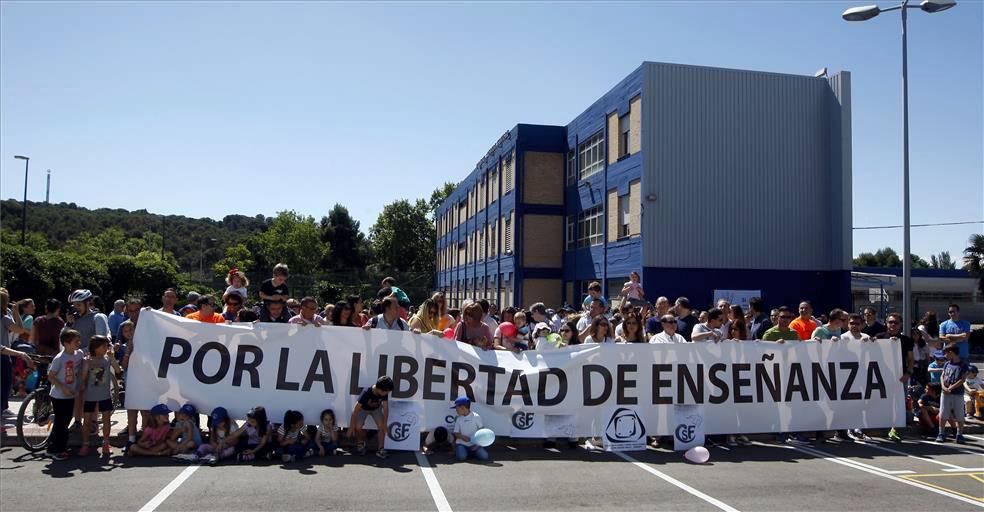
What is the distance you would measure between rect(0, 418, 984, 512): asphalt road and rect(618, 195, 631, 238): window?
20.1m

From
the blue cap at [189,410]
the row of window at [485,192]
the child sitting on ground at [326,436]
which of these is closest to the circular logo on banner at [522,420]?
the child sitting on ground at [326,436]

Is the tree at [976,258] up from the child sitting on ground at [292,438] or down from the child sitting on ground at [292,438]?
up

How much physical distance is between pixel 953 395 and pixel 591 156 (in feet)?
79.9

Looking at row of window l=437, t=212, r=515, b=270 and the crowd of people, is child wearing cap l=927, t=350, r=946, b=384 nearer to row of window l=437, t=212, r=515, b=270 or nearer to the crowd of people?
the crowd of people

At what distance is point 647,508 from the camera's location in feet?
22.9

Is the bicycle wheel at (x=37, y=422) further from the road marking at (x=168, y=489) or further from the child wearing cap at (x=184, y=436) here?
the road marking at (x=168, y=489)

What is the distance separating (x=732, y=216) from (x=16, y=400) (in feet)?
77.6

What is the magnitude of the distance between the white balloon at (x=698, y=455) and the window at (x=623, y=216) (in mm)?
20126

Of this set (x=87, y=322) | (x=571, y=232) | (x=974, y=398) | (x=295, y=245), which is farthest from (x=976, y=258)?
(x=295, y=245)

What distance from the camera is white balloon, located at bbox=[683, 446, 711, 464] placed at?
9.10 meters

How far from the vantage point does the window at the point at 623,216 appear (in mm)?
29281

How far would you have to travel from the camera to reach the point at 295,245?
297 feet

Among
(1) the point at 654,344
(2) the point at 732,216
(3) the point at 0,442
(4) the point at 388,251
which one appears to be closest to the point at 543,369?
(1) the point at 654,344

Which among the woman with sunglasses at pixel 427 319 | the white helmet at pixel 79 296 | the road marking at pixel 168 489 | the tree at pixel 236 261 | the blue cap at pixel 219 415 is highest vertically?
the tree at pixel 236 261
